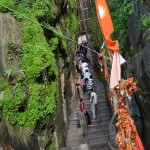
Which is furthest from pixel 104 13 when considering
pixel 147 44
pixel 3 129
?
pixel 3 129

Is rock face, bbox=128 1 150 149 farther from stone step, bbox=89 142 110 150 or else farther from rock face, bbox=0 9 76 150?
rock face, bbox=0 9 76 150

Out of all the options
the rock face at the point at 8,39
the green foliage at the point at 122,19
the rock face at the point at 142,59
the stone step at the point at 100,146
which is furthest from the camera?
the stone step at the point at 100,146

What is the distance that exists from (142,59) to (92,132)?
19.1ft

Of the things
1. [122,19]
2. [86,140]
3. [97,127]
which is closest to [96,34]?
[97,127]

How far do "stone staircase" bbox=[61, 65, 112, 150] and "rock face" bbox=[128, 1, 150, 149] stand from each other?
2511 mm

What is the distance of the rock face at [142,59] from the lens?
10297mm

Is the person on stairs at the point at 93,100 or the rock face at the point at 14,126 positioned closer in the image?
the rock face at the point at 14,126

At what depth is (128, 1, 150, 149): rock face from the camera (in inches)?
405

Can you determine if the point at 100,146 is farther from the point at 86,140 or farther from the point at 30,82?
the point at 30,82

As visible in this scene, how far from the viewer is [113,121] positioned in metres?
13.5

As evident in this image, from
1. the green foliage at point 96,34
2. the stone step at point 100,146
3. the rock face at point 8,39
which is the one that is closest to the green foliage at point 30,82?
the rock face at point 8,39

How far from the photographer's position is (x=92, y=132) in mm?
15188

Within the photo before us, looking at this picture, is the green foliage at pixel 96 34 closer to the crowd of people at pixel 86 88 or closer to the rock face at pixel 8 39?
the crowd of people at pixel 86 88

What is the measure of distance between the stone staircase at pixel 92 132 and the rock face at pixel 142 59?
2511 millimetres
